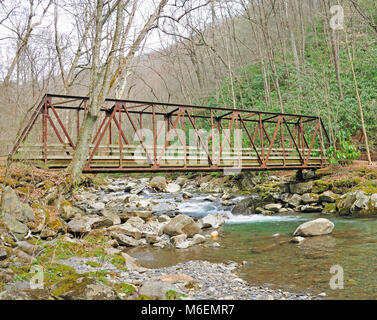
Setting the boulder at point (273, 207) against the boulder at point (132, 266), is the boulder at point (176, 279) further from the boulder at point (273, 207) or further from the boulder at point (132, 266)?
the boulder at point (273, 207)

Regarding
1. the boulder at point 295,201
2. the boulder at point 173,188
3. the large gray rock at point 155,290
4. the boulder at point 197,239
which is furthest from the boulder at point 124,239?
the boulder at point 173,188

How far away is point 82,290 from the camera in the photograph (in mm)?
3773

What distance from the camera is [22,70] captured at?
60.8ft

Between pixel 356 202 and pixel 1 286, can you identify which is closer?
pixel 1 286

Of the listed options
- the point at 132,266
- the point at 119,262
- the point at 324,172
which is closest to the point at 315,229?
the point at 132,266

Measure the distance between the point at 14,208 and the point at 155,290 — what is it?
16.3ft

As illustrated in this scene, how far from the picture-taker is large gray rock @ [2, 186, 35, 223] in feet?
23.0

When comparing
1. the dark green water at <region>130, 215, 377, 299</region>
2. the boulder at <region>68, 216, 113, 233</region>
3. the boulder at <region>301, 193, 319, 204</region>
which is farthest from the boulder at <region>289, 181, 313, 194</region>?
the boulder at <region>68, 216, 113, 233</region>

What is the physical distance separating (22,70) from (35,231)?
49.6ft

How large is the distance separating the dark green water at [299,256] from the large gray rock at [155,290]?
5.76ft

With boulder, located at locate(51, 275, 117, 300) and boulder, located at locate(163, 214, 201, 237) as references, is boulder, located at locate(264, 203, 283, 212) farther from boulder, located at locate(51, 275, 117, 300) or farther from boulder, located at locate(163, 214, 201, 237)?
boulder, located at locate(51, 275, 117, 300)
